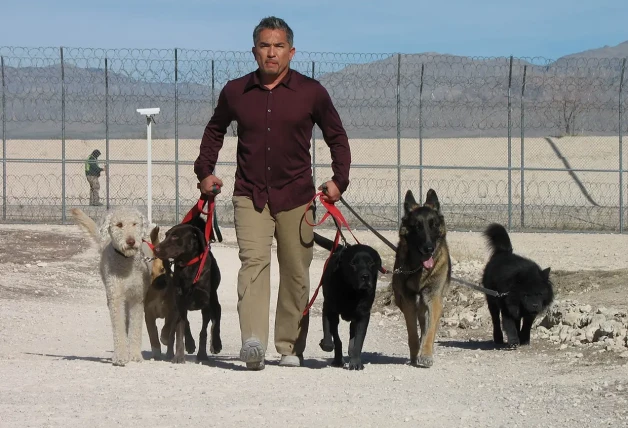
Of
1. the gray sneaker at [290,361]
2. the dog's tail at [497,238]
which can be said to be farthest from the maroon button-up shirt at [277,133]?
the dog's tail at [497,238]

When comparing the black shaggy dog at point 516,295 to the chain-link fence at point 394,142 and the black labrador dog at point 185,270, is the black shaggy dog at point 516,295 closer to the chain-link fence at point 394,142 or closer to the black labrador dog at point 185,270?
the black labrador dog at point 185,270

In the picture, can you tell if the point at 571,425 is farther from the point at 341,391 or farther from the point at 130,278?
the point at 130,278

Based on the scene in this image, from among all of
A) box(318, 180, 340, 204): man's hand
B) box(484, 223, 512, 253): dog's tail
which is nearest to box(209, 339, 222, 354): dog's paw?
box(318, 180, 340, 204): man's hand

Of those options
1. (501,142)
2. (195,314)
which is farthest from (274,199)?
(501,142)

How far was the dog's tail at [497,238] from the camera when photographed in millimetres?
11562

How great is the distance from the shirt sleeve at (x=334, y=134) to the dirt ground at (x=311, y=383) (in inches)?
A: 56.6

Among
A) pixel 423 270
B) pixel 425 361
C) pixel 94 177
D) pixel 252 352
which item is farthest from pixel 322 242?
pixel 94 177

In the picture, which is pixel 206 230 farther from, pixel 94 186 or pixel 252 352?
pixel 94 186

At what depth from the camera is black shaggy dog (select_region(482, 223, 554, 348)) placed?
35.2 ft

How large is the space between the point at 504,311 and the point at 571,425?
14.5 feet

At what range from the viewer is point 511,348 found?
1082 cm

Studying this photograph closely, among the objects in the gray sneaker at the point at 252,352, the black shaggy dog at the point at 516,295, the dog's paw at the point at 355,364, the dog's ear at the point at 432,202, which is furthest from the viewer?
the black shaggy dog at the point at 516,295

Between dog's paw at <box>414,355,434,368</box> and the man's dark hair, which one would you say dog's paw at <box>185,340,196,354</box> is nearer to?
dog's paw at <box>414,355,434,368</box>

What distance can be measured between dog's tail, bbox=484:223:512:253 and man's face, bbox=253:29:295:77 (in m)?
4.05
